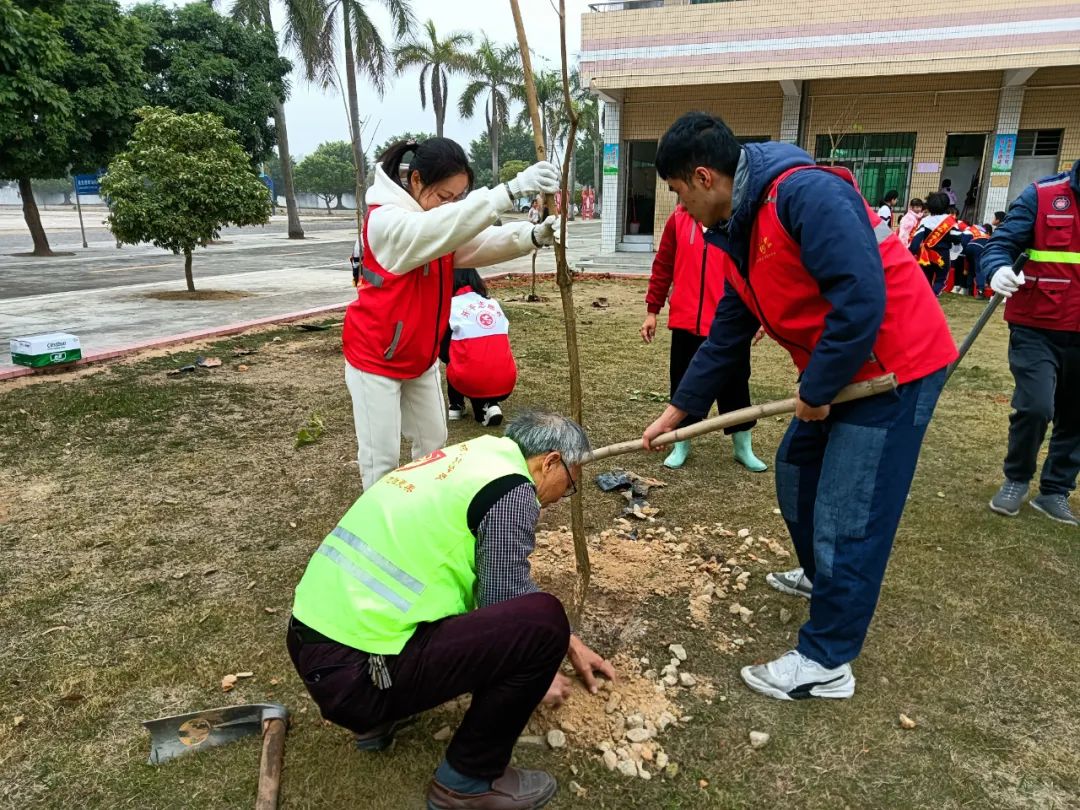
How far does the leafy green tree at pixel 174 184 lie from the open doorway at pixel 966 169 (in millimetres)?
14691

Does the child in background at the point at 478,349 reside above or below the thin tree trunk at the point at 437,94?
below

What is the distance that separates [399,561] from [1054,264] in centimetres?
343

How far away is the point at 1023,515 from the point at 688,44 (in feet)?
51.0

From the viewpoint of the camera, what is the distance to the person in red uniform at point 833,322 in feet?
6.15

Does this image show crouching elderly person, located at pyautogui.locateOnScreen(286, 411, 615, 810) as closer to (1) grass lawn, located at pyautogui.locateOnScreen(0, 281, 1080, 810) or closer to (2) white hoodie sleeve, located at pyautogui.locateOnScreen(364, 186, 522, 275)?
(1) grass lawn, located at pyautogui.locateOnScreen(0, 281, 1080, 810)

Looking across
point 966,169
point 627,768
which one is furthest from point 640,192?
point 627,768

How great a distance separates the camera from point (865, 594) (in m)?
2.24

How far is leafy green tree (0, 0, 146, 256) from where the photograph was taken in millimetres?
11734

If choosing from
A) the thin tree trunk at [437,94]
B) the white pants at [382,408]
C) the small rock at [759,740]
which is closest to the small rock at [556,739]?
the small rock at [759,740]

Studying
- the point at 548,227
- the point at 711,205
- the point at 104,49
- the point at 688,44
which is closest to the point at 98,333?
the point at 548,227

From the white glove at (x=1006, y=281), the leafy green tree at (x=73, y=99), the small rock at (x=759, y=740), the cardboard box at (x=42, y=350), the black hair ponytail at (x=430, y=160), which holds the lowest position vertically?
the small rock at (x=759, y=740)

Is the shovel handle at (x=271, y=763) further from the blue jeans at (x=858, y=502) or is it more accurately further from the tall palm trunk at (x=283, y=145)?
the tall palm trunk at (x=283, y=145)

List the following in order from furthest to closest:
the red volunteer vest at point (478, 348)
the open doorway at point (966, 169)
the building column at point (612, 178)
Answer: the building column at point (612, 178)
the open doorway at point (966, 169)
the red volunteer vest at point (478, 348)

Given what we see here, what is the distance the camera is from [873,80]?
16.4m
